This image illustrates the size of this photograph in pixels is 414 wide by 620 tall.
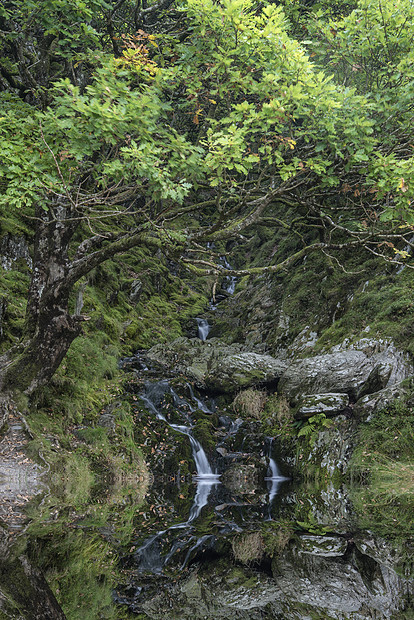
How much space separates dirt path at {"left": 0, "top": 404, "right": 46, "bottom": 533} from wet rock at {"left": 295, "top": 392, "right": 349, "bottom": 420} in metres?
6.41

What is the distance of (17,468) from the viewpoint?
8961 millimetres

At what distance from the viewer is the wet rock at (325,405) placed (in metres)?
11.7

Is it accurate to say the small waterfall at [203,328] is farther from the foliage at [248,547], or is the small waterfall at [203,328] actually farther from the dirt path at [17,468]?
the foliage at [248,547]

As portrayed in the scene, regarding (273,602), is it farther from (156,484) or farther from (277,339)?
(277,339)

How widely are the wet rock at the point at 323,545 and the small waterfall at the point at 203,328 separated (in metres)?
15.7

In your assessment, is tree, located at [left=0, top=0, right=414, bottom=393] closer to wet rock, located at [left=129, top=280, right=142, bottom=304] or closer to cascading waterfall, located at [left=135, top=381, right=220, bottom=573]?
cascading waterfall, located at [left=135, top=381, right=220, bottom=573]

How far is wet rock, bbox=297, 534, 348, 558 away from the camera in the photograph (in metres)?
4.53

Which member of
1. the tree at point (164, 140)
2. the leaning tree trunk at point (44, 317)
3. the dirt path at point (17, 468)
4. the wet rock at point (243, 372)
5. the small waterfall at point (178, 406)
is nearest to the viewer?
the tree at point (164, 140)

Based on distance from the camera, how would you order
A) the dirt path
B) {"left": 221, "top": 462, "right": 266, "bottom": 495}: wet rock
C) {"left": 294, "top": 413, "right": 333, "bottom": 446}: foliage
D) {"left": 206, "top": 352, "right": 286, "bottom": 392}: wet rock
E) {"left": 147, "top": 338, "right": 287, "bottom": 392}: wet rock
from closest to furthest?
the dirt path
{"left": 294, "top": 413, "right": 333, "bottom": 446}: foliage
{"left": 221, "top": 462, "right": 266, "bottom": 495}: wet rock
{"left": 206, "top": 352, "right": 286, "bottom": 392}: wet rock
{"left": 147, "top": 338, "right": 287, "bottom": 392}: wet rock

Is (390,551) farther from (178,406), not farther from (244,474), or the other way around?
(178,406)

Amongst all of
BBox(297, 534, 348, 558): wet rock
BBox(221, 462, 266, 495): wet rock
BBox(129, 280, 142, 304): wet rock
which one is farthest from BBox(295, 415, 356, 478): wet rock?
BBox(129, 280, 142, 304): wet rock

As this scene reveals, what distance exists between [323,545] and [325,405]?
726cm

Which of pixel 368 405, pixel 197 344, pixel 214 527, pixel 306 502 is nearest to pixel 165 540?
pixel 214 527

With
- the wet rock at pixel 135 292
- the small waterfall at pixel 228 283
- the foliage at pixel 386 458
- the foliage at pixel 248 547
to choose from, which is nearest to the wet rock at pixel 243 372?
the foliage at pixel 386 458
